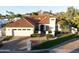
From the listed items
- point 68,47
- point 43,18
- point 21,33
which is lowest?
point 68,47

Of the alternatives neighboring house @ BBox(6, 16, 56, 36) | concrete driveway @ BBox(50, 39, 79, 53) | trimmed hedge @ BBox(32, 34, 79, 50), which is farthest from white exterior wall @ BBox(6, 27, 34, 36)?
concrete driveway @ BBox(50, 39, 79, 53)

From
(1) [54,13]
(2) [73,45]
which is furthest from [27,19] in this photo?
(2) [73,45]

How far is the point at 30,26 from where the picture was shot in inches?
101

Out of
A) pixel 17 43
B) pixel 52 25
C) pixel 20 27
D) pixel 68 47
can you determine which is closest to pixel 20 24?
pixel 20 27

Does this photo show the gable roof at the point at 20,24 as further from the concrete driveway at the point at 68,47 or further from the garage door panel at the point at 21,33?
the concrete driveway at the point at 68,47

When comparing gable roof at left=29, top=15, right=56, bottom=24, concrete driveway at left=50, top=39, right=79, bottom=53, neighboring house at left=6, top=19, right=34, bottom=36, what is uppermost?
gable roof at left=29, top=15, right=56, bottom=24

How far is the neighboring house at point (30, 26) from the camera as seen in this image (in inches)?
101

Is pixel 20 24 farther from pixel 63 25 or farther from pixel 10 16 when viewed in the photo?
pixel 63 25

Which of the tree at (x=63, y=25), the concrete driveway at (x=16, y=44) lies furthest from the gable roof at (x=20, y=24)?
A: the tree at (x=63, y=25)

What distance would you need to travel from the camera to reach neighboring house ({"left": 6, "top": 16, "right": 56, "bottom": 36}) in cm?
256

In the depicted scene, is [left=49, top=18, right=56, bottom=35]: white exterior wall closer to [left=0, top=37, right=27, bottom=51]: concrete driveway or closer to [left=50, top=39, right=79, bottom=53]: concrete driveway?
[left=50, top=39, right=79, bottom=53]: concrete driveway
